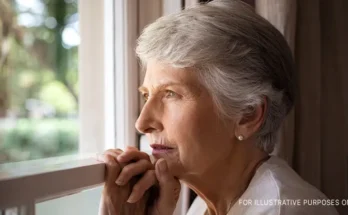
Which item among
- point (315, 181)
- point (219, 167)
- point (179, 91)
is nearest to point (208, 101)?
point (179, 91)

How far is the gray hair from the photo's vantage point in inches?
38.0

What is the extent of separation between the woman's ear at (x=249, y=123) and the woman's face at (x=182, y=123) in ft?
0.07

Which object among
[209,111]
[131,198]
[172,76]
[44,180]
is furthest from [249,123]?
[44,180]

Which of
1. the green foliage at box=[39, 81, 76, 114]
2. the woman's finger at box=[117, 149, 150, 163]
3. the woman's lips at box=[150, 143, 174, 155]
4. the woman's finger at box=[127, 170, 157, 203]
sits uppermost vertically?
the green foliage at box=[39, 81, 76, 114]

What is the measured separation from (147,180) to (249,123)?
11.4 inches

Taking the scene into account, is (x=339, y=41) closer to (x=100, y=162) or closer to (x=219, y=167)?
(x=219, y=167)

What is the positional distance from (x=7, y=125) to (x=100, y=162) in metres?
0.22

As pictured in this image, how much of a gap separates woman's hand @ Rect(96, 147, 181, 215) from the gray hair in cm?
22

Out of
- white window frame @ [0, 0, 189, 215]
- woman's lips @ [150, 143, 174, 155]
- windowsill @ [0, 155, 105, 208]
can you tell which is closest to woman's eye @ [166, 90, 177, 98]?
woman's lips @ [150, 143, 174, 155]

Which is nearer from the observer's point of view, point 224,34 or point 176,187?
point 224,34

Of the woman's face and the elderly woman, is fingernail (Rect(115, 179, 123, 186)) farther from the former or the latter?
the woman's face

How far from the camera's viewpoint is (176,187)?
1.07 meters

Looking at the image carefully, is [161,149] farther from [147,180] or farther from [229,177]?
[229,177]

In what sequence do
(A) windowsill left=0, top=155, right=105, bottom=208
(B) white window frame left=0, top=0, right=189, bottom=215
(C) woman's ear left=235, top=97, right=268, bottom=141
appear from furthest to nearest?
1. (B) white window frame left=0, top=0, right=189, bottom=215
2. (C) woman's ear left=235, top=97, right=268, bottom=141
3. (A) windowsill left=0, top=155, right=105, bottom=208
